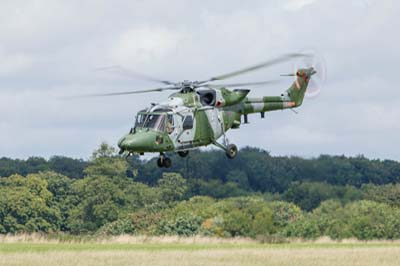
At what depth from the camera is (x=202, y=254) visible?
213 feet

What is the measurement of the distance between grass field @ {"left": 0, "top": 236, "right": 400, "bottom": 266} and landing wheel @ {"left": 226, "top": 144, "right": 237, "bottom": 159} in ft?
36.5

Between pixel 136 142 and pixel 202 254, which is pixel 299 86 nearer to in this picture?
pixel 136 142

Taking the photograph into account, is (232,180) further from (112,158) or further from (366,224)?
(112,158)

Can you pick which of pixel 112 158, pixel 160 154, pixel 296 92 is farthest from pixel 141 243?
pixel 112 158

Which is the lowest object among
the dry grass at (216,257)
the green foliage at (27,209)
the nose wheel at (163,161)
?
the dry grass at (216,257)

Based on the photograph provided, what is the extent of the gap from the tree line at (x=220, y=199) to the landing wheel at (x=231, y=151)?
1377 cm

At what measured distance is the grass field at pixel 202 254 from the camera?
195ft

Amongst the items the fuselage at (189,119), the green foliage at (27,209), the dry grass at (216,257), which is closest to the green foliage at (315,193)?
the dry grass at (216,257)

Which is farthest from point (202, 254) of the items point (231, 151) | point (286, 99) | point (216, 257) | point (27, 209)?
point (27, 209)

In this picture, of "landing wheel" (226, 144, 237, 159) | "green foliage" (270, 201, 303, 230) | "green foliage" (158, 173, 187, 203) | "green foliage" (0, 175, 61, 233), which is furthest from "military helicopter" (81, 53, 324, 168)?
"green foliage" (0, 175, 61, 233)

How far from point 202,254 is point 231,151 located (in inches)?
679

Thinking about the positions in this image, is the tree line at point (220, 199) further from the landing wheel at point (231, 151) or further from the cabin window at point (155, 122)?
the cabin window at point (155, 122)

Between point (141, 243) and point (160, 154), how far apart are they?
3299cm

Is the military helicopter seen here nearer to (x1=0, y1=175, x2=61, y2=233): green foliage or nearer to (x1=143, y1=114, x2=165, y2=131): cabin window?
(x1=143, y1=114, x2=165, y2=131): cabin window
